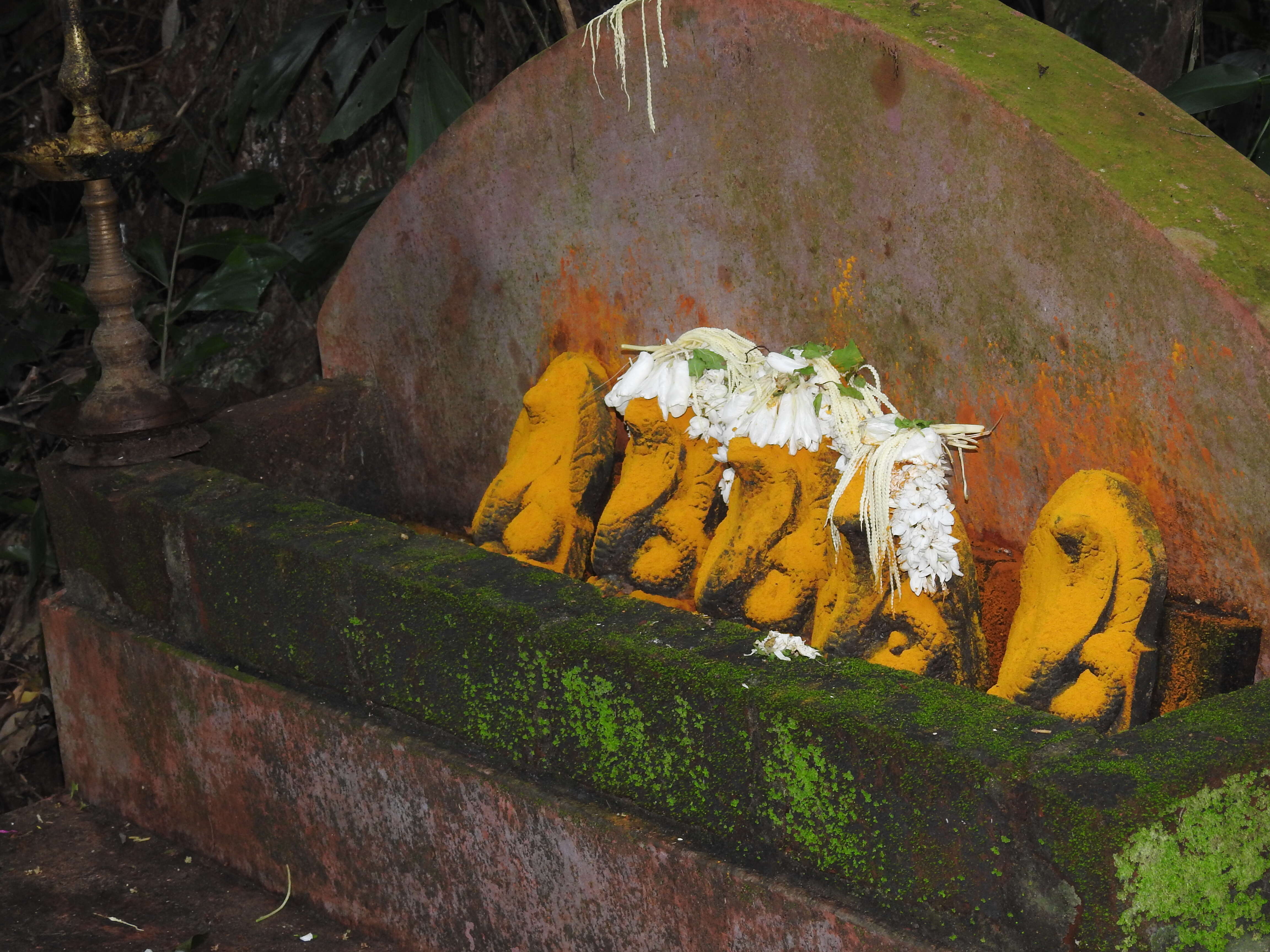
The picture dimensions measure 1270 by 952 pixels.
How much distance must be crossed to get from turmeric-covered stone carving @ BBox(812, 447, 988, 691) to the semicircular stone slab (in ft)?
0.90

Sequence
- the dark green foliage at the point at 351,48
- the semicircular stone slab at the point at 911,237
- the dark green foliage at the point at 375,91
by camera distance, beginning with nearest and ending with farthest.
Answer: the semicircular stone slab at the point at 911,237 → the dark green foliage at the point at 375,91 → the dark green foliage at the point at 351,48

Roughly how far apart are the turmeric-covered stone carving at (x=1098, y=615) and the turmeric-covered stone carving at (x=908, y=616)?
0.17 meters

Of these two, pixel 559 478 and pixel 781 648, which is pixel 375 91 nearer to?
pixel 559 478

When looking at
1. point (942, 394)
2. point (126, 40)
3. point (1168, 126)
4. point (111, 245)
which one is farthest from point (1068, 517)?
point (126, 40)

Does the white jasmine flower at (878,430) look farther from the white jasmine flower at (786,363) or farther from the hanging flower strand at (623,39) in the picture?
the hanging flower strand at (623,39)

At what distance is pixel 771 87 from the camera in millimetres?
3654

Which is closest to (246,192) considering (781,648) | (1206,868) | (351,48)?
(351,48)

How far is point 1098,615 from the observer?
119 inches

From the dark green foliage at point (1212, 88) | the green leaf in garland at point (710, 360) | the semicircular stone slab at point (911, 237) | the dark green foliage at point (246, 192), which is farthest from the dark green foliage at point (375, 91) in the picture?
the dark green foliage at point (1212, 88)

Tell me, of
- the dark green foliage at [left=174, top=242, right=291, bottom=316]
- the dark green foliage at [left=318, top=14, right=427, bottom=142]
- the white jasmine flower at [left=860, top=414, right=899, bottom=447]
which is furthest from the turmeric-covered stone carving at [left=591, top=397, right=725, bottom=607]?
the dark green foliage at [left=318, top=14, right=427, bottom=142]

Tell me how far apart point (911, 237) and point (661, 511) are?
0.93 m

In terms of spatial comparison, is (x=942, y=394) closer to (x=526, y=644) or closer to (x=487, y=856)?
(x=526, y=644)

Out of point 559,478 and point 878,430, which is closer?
point 878,430

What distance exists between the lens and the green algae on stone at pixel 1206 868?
2.25 m
